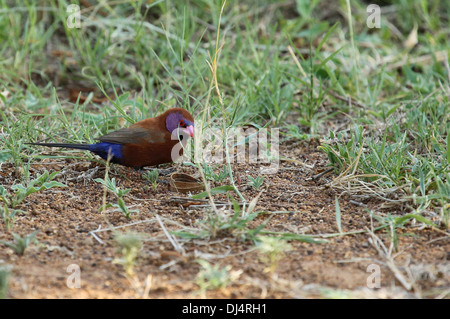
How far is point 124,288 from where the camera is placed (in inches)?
89.2

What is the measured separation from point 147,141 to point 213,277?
153 centimetres

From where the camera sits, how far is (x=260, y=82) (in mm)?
4367

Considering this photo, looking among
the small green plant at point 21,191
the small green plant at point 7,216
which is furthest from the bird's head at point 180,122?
the small green plant at point 7,216

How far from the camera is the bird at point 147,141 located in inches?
140

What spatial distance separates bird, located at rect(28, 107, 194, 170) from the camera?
3561 millimetres

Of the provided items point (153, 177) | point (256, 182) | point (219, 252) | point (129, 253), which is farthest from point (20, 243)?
point (256, 182)

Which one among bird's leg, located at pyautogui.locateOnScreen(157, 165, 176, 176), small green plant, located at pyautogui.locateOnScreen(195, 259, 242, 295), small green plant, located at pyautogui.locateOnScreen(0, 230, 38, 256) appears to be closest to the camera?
small green plant, located at pyautogui.locateOnScreen(195, 259, 242, 295)

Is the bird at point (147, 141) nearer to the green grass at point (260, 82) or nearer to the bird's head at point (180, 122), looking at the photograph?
the bird's head at point (180, 122)

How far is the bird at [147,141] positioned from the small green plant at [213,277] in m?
1.39

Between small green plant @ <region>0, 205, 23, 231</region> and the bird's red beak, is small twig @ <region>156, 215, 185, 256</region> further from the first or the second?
the bird's red beak

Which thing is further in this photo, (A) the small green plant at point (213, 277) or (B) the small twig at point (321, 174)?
(B) the small twig at point (321, 174)

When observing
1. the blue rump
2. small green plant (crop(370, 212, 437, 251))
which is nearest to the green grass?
small green plant (crop(370, 212, 437, 251))
